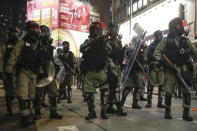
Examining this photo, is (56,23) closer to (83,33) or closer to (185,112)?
(83,33)

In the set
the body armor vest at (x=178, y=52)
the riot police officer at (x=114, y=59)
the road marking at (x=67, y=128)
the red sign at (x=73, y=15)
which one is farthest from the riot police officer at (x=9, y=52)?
the red sign at (x=73, y=15)

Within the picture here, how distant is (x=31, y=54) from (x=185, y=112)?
3.42m

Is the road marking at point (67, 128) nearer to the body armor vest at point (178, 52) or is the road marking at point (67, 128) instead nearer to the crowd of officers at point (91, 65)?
the crowd of officers at point (91, 65)

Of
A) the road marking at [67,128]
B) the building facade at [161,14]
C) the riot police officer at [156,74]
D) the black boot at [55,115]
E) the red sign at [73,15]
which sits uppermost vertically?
the red sign at [73,15]

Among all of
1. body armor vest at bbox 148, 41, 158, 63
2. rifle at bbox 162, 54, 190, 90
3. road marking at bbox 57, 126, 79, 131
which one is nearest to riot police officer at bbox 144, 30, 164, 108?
body armor vest at bbox 148, 41, 158, 63

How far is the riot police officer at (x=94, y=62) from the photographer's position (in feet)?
14.8

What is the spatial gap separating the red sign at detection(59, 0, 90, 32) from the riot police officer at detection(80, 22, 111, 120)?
29.0m

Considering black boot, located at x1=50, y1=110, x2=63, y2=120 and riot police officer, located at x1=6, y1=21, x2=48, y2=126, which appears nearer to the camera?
riot police officer, located at x1=6, y1=21, x2=48, y2=126

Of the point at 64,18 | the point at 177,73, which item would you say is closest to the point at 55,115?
the point at 177,73

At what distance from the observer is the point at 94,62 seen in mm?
4539

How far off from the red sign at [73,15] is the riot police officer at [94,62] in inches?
1142

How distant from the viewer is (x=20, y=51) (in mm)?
4109

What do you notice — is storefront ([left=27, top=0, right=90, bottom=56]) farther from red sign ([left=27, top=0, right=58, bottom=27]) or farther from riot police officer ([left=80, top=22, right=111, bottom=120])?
riot police officer ([left=80, top=22, right=111, bottom=120])

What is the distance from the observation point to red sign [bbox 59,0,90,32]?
33.1m
